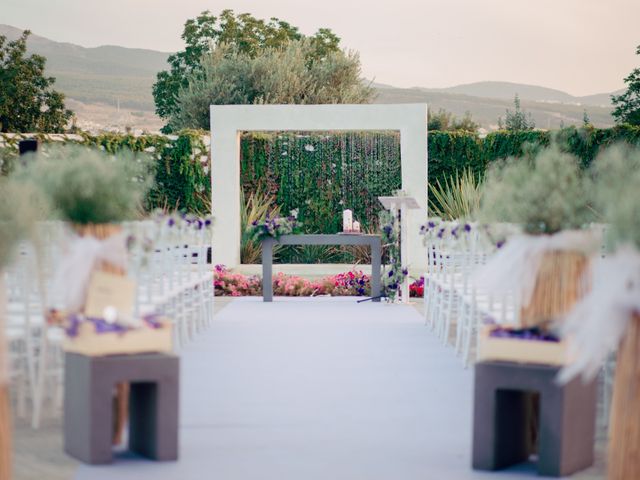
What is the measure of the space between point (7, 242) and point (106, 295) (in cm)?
85

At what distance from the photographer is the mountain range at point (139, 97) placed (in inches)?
2028

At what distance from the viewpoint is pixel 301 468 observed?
4414 mm

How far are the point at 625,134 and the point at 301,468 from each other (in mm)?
12212

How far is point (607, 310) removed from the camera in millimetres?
3393

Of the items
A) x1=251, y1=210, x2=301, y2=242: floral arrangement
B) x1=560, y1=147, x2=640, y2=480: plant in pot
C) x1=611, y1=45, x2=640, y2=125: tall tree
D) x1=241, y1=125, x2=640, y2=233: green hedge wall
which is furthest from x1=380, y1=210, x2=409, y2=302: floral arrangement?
x1=611, y1=45, x2=640, y2=125: tall tree

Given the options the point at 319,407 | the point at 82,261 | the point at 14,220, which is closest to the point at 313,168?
the point at 319,407

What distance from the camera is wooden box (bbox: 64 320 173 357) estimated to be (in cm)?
430

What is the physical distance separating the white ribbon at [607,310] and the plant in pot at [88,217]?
7.09 ft

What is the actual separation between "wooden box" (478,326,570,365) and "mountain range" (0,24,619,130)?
45.7 metres

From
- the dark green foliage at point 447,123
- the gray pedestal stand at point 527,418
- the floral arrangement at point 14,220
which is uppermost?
the dark green foliage at point 447,123

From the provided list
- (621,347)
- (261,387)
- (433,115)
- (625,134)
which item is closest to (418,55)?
(433,115)

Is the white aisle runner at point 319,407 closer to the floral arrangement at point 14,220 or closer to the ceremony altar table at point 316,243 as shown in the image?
the floral arrangement at point 14,220

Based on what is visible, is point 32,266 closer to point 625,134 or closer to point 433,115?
point 625,134

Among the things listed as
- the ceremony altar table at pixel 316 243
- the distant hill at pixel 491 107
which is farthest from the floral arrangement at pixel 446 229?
the distant hill at pixel 491 107
